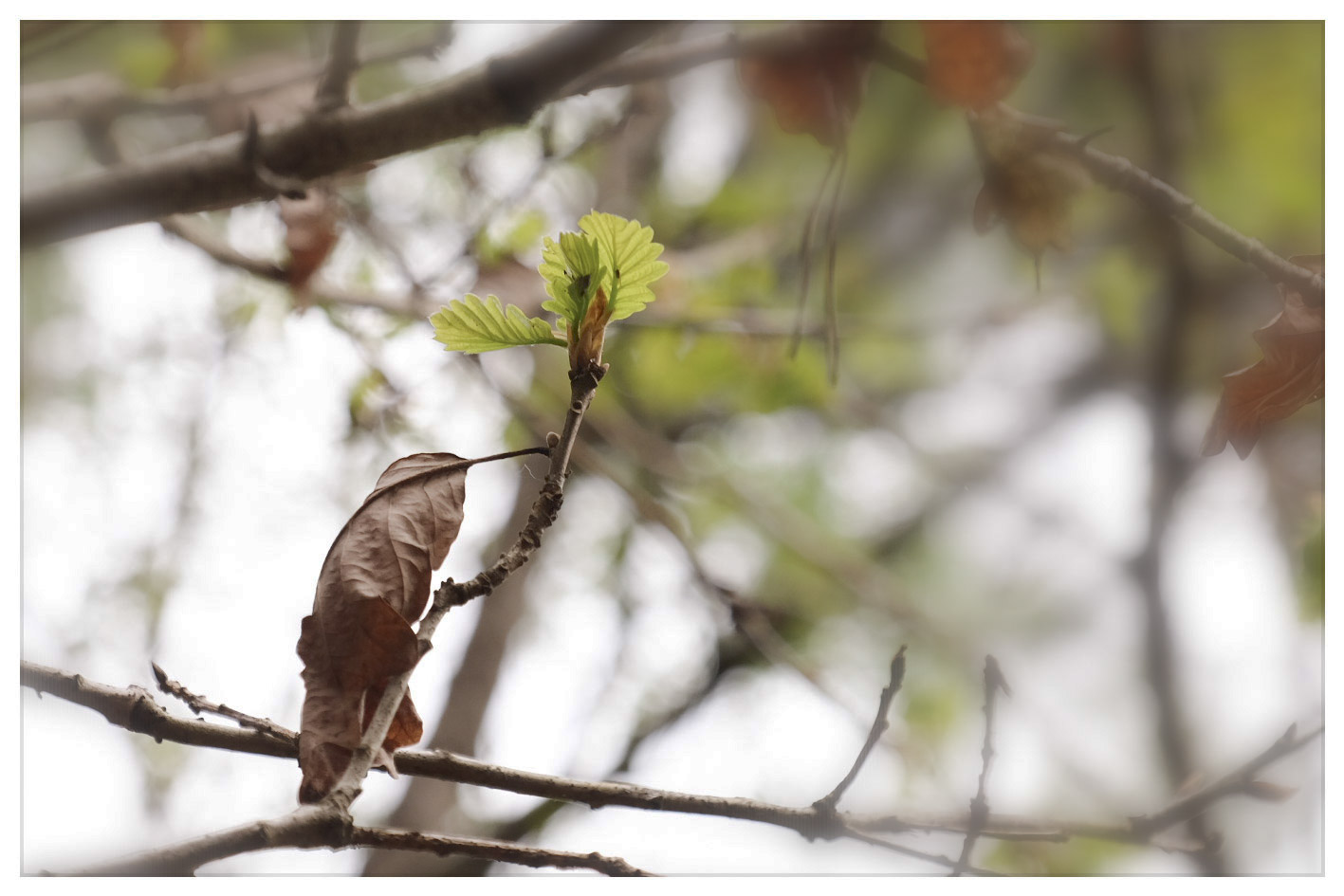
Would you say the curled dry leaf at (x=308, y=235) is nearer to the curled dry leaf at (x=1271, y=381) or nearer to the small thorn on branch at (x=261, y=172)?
the small thorn on branch at (x=261, y=172)

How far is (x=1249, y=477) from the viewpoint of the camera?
0.82 m

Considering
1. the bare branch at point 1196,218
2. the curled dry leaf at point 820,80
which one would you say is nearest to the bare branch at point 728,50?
the curled dry leaf at point 820,80

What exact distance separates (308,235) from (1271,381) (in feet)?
1.62

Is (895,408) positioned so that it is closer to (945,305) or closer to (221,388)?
(945,305)

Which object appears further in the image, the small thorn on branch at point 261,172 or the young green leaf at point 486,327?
the small thorn on branch at point 261,172

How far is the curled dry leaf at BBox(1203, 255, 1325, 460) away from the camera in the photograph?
32 centimetres

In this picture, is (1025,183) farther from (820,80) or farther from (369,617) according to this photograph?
(369,617)

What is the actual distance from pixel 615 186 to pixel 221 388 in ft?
1.42

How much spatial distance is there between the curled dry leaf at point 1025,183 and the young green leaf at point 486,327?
0.24m

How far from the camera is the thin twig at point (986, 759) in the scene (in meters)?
0.28

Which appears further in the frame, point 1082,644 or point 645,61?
point 1082,644

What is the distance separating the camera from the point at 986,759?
30 cm

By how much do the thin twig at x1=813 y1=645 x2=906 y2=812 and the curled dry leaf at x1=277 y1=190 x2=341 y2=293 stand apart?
427mm
